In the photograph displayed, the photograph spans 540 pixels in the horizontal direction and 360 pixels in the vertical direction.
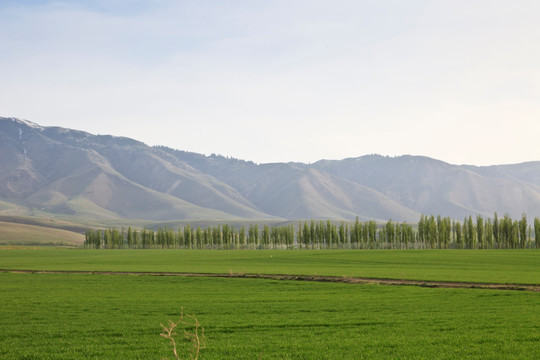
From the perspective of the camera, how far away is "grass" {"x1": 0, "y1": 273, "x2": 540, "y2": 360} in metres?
23.5

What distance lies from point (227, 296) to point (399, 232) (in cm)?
13954

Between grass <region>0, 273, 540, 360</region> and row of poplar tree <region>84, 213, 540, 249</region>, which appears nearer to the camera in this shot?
grass <region>0, 273, 540, 360</region>

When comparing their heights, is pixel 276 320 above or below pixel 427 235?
above

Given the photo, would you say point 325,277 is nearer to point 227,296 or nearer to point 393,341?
point 227,296

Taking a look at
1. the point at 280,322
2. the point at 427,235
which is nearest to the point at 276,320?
the point at 280,322

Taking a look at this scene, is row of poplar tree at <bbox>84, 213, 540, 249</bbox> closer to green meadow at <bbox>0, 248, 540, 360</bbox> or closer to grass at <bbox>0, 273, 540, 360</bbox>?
green meadow at <bbox>0, 248, 540, 360</bbox>

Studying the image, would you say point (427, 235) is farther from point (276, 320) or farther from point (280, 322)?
point (280, 322)

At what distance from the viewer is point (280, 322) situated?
1207 inches

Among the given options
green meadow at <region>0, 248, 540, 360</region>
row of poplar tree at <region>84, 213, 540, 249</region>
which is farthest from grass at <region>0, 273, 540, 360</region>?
row of poplar tree at <region>84, 213, 540, 249</region>

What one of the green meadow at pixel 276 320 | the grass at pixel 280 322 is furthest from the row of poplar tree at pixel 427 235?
A: the grass at pixel 280 322

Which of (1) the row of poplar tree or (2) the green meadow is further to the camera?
(1) the row of poplar tree

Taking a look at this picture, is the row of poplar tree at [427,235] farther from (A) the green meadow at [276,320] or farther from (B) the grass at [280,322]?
(B) the grass at [280,322]

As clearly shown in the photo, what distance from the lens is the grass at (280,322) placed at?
77.0ft

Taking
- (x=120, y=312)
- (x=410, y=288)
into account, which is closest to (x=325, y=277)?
(x=410, y=288)
